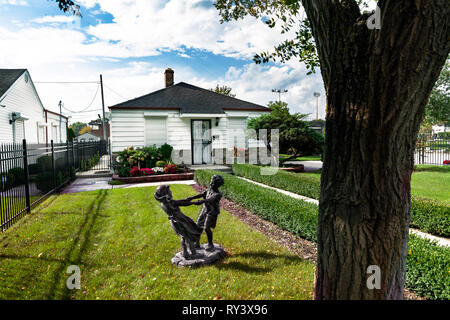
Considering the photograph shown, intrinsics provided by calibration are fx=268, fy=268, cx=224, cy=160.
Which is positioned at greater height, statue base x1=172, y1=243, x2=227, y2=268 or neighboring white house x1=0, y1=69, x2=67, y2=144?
neighboring white house x1=0, y1=69, x2=67, y2=144

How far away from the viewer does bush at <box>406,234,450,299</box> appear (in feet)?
9.84

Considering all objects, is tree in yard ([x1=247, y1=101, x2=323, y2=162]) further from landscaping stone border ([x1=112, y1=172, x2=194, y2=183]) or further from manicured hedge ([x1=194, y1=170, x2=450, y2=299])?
manicured hedge ([x1=194, y1=170, x2=450, y2=299])

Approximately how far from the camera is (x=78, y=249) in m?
4.76

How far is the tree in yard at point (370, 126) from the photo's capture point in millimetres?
1925

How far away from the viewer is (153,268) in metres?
4.00

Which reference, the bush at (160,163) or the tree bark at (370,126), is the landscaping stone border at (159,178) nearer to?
the bush at (160,163)

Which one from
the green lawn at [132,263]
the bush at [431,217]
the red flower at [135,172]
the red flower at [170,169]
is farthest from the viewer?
the red flower at [170,169]

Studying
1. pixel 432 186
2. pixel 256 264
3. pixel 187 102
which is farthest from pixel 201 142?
pixel 256 264

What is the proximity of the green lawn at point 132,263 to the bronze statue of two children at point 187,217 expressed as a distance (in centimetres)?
40

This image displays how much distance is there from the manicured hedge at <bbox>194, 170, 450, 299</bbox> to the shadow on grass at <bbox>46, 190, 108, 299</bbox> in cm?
386

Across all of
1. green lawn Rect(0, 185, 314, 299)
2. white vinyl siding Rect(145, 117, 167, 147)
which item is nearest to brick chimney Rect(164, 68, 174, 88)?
white vinyl siding Rect(145, 117, 167, 147)

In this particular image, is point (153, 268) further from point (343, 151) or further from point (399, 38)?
point (399, 38)

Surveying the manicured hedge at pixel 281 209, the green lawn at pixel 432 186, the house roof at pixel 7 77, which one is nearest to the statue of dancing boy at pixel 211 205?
the manicured hedge at pixel 281 209
